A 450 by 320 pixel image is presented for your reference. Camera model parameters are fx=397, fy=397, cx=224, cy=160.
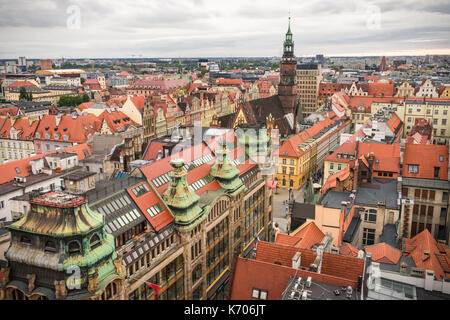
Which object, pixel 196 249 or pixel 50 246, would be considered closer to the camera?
pixel 50 246

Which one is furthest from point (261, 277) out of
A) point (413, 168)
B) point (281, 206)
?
point (281, 206)

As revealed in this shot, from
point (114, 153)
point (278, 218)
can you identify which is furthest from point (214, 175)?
point (278, 218)

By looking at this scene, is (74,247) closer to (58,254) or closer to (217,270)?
(58,254)

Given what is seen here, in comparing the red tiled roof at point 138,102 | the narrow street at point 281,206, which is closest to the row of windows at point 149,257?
the narrow street at point 281,206

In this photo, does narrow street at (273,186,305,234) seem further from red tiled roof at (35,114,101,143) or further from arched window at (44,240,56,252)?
red tiled roof at (35,114,101,143)

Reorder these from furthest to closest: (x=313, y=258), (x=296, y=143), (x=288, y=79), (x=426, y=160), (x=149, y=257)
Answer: (x=288, y=79) < (x=296, y=143) < (x=426, y=160) < (x=149, y=257) < (x=313, y=258)
